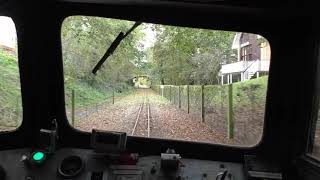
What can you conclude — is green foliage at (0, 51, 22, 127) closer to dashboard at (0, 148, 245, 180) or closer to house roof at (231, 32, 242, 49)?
dashboard at (0, 148, 245, 180)

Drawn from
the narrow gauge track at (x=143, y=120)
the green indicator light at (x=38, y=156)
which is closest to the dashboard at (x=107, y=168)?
the green indicator light at (x=38, y=156)

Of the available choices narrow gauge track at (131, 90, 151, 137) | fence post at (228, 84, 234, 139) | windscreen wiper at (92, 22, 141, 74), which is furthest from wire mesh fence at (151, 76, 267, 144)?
windscreen wiper at (92, 22, 141, 74)

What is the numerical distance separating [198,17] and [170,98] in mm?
614

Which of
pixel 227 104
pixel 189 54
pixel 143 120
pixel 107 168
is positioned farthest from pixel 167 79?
pixel 107 168

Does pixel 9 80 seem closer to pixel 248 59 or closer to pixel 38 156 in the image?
pixel 38 156

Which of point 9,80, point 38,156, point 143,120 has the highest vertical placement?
point 9,80

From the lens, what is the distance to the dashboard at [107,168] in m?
2.40

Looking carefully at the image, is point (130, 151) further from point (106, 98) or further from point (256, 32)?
point (256, 32)

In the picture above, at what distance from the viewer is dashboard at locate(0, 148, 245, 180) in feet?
7.88

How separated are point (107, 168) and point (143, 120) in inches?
17.5

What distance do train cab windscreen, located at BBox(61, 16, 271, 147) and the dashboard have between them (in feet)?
0.71

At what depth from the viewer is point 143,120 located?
8.66 feet

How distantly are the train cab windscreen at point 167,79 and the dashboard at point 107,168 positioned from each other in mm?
216

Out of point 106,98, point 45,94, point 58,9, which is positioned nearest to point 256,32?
point 106,98
